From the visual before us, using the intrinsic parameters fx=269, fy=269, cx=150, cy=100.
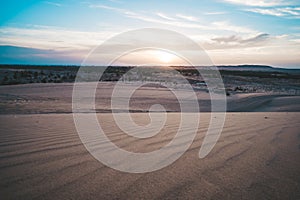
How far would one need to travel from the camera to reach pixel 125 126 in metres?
4.38

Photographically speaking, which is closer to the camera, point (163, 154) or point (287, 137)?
point (163, 154)

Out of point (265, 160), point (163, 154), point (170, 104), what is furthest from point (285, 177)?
point (170, 104)

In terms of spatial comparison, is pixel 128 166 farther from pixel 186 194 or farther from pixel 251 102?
pixel 251 102

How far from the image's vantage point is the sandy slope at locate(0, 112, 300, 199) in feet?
5.84

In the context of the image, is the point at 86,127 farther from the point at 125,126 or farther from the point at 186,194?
the point at 186,194

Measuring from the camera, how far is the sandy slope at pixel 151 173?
1.78 m

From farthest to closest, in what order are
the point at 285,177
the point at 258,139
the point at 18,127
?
the point at 18,127 < the point at 258,139 < the point at 285,177

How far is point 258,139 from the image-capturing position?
11.3ft

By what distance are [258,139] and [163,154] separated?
1464mm

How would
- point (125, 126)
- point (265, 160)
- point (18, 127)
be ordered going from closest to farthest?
point (265, 160), point (18, 127), point (125, 126)

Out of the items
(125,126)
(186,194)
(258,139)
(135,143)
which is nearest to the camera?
(186,194)

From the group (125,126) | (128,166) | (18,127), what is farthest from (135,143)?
(18,127)

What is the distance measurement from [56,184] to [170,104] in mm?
8387

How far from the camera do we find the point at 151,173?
2.15 m
